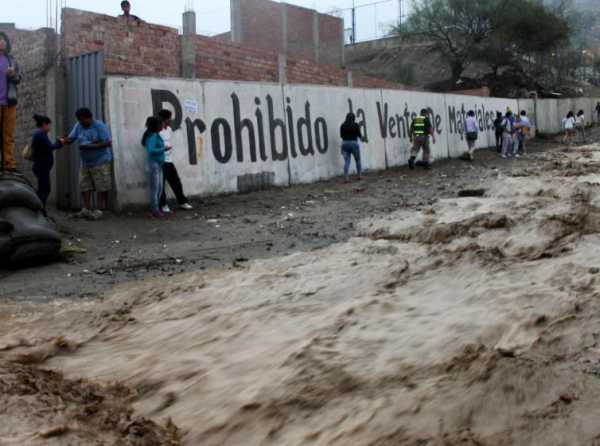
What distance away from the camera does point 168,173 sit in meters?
9.29

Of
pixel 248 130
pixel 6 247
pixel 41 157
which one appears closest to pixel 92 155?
pixel 41 157

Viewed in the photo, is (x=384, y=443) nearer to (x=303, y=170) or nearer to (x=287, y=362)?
(x=287, y=362)

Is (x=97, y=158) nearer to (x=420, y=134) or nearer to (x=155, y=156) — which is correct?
(x=155, y=156)

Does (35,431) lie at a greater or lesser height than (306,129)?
lesser

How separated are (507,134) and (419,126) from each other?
5.93 meters

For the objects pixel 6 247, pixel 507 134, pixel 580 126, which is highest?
pixel 580 126

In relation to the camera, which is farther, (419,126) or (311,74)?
(311,74)

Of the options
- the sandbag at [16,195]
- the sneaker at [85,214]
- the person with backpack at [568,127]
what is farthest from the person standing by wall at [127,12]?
the person with backpack at [568,127]

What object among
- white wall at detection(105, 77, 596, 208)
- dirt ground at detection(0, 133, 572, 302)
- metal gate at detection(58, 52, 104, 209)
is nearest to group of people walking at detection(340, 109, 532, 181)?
white wall at detection(105, 77, 596, 208)

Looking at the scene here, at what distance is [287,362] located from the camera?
3.16m

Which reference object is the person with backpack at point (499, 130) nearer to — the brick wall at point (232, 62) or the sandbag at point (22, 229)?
the brick wall at point (232, 62)

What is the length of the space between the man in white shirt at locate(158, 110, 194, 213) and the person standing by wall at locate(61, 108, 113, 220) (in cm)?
83

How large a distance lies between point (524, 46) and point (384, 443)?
37.0m

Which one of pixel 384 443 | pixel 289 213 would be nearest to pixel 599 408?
pixel 384 443
